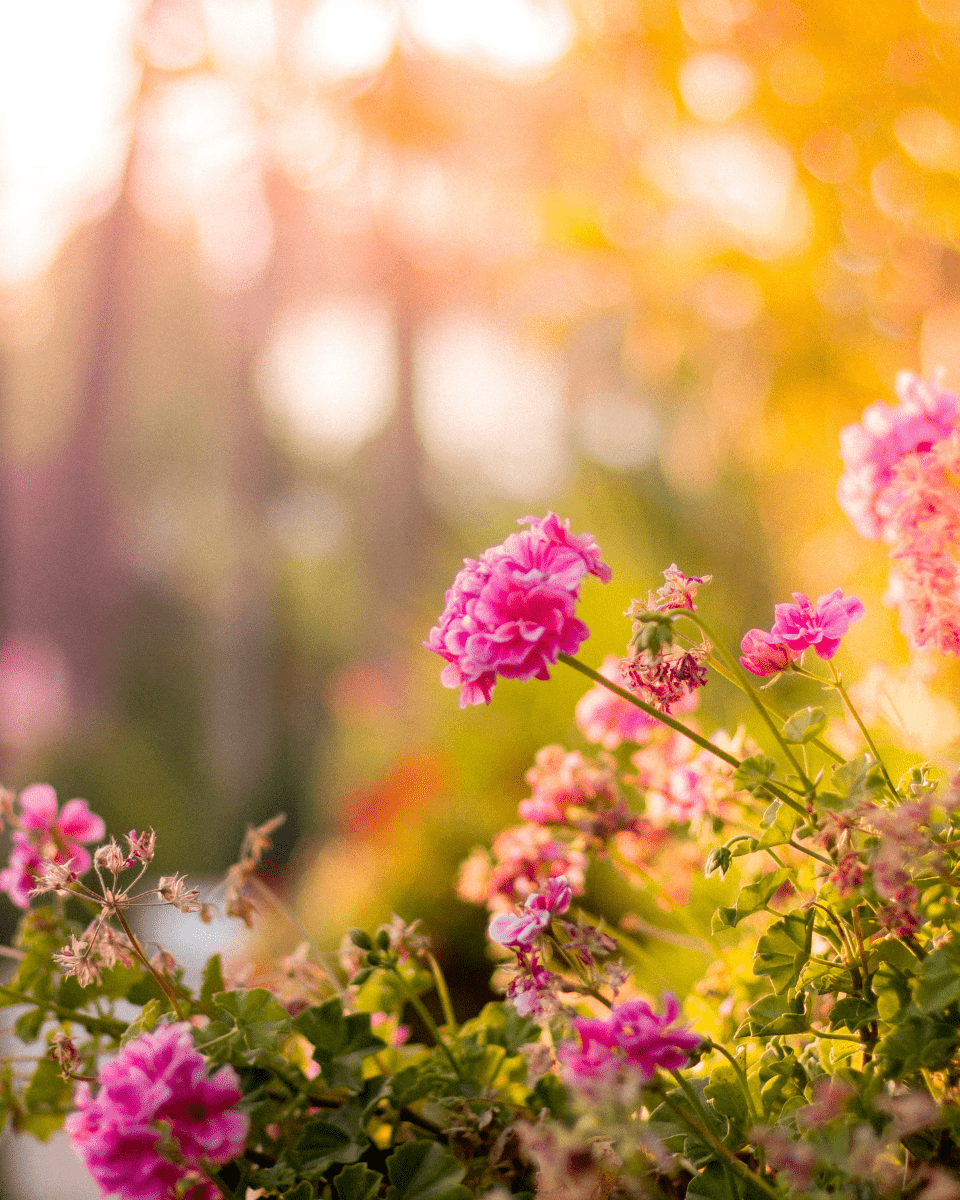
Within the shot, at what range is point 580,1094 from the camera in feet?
1.63

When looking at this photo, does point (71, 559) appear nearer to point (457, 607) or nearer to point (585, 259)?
point (585, 259)

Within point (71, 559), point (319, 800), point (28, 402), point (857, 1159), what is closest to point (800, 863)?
point (857, 1159)

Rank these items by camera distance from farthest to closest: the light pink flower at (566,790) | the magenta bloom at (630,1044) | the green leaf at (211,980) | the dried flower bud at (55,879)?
the light pink flower at (566,790)
the green leaf at (211,980)
the dried flower bud at (55,879)
the magenta bloom at (630,1044)

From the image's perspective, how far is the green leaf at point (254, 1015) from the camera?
0.73m

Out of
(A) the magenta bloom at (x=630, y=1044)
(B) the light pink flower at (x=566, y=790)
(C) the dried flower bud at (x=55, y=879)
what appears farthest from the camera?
(B) the light pink flower at (x=566, y=790)

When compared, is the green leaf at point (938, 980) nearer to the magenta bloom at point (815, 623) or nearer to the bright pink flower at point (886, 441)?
the magenta bloom at point (815, 623)

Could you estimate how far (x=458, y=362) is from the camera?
13.5 metres

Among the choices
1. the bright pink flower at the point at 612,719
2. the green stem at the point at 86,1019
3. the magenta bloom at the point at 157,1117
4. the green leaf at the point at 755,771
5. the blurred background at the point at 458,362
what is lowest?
the magenta bloom at the point at 157,1117

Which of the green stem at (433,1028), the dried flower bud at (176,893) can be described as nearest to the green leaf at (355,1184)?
the green stem at (433,1028)

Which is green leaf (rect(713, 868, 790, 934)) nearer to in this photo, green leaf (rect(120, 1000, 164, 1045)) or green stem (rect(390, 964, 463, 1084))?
green stem (rect(390, 964, 463, 1084))

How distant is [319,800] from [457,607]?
6.49 metres

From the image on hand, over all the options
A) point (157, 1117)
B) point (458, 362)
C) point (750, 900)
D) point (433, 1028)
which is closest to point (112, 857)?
point (157, 1117)

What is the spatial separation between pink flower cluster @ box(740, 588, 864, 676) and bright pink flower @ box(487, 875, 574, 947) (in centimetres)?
21

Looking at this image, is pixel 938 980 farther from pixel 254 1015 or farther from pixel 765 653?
pixel 254 1015
